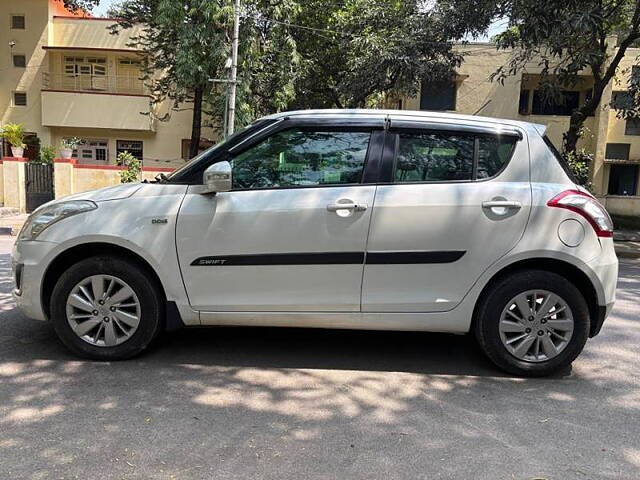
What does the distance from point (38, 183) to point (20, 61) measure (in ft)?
39.8

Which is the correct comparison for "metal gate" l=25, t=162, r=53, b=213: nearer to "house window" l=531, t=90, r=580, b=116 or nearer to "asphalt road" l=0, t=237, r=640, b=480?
"asphalt road" l=0, t=237, r=640, b=480

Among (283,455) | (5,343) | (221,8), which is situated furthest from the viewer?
(221,8)

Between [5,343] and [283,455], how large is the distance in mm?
2864

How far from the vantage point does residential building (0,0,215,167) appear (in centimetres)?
2589

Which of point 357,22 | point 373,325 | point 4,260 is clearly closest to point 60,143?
point 357,22

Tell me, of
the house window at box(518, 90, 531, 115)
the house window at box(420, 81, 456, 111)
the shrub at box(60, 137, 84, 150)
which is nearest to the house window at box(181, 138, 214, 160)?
the shrub at box(60, 137, 84, 150)

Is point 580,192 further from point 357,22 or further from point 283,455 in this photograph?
point 357,22

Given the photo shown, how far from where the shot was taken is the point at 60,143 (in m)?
26.8

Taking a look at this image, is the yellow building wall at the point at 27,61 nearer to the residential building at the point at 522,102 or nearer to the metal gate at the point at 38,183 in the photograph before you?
the metal gate at the point at 38,183

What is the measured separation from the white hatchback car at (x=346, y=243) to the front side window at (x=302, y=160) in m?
0.01

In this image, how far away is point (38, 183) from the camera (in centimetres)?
1819

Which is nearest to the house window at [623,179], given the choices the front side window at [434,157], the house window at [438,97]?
the house window at [438,97]

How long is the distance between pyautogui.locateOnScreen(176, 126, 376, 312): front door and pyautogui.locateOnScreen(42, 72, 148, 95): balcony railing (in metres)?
25.4

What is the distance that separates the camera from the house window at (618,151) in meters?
25.4
